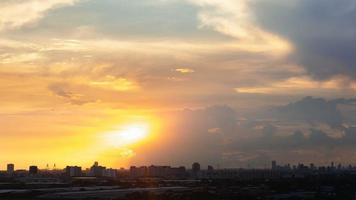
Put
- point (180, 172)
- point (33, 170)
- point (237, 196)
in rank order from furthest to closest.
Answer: point (180, 172) → point (33, 170) → point (237, 196)

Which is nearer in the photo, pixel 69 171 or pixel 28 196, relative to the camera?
pixel 28 196

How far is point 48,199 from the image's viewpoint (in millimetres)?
65875

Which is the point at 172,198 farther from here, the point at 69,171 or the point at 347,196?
the point at 69,171

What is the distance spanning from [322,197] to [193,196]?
46.0 ft

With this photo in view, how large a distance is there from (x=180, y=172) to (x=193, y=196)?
13382 centimetres

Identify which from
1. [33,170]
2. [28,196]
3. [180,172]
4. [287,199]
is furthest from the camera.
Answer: [180,172]

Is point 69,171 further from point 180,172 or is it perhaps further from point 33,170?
point 180,172

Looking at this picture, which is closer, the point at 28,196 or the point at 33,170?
the point at 28,196

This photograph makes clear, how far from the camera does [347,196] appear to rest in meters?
66.3

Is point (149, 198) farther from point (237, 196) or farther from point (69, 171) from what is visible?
point (69, 171)

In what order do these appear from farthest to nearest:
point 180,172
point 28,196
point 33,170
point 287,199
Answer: point 180,172 < point 33,170 < point 28,196 < point 287,199

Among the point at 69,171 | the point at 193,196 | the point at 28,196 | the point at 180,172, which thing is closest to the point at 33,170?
the point at 69,171

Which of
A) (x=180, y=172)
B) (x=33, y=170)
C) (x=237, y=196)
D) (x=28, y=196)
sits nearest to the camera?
(x=237, y=196)

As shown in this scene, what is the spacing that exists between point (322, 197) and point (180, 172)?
136630 millimetres
